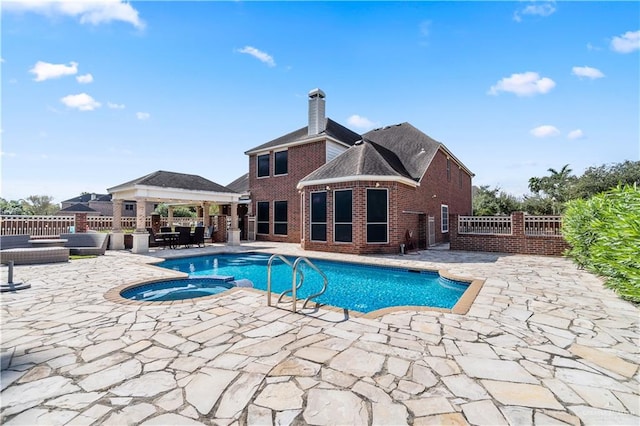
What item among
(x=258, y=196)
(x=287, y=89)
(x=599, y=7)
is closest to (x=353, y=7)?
(x=287, y=89)

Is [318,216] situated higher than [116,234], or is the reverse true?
[318,216]

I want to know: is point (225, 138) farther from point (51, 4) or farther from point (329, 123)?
point (51, 4)

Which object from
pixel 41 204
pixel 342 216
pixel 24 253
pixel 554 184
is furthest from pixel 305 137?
pixel 41 204

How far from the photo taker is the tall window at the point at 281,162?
17688 millimetres

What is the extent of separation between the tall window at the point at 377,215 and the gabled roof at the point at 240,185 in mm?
11113

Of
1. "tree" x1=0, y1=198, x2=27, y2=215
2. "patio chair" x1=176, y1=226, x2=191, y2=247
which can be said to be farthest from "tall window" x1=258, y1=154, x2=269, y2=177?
"tree" x1=0, y1=198, x2=27, y2=215

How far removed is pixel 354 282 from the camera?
26.1 ft

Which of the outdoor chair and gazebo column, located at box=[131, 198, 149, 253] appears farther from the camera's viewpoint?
the outdoor chair

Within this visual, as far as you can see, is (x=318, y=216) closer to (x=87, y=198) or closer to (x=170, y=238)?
(x=170, y=238)

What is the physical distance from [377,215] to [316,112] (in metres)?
8.07

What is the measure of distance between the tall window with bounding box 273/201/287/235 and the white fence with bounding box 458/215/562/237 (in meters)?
9.80

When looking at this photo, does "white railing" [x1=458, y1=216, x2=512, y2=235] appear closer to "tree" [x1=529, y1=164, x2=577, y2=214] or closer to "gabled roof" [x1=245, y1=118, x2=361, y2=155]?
"gabled roof" [x1=245, y1=118, x2=361, y2=155]

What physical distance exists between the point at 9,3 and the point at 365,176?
415 inches

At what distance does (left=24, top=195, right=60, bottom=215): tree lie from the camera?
37188 mm
